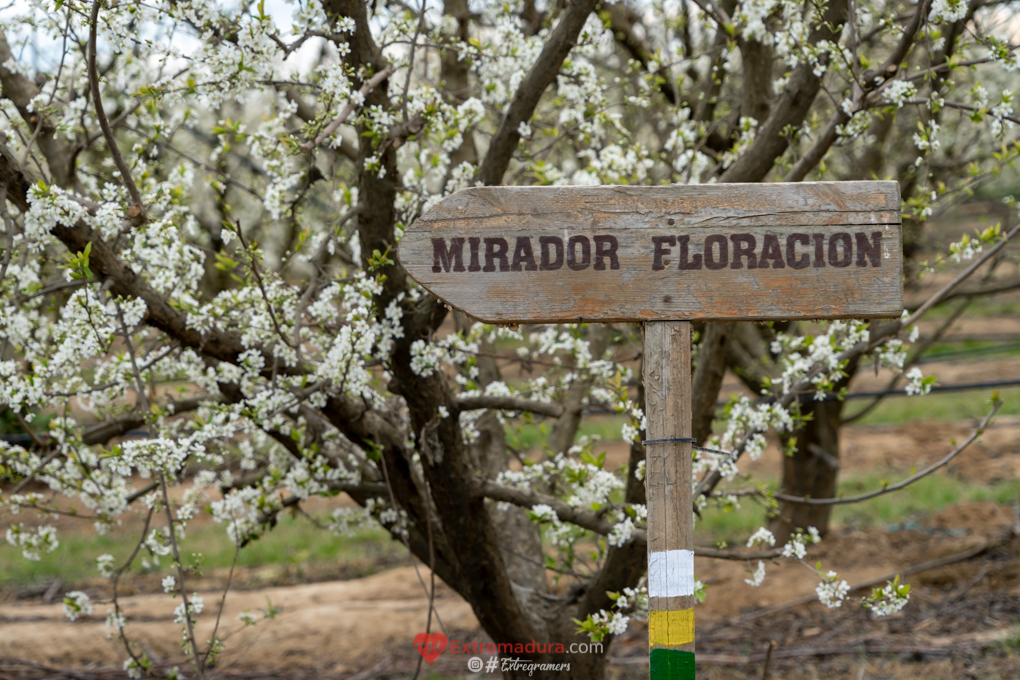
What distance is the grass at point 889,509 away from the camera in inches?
287

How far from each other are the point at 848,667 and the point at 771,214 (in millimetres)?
3546

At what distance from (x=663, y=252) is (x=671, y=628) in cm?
94

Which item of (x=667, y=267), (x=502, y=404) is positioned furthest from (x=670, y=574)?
(x=502, y=404)

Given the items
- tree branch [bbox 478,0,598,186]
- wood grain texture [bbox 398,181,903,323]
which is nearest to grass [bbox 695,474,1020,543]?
tree branch [bbox 478,0,598,186]

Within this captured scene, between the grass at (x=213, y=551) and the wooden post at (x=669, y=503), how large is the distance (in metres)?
5.92

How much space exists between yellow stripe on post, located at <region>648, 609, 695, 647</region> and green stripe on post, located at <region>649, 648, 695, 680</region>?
21 millimetres

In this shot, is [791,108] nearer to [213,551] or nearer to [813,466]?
[813,466]

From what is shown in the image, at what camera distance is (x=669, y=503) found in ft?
6.36

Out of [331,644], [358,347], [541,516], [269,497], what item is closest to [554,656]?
[541,516]

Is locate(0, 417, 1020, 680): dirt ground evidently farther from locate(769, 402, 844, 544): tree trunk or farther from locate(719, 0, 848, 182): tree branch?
locate(719, 0, 848, 182): tree branch

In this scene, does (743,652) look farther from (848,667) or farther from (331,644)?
(331,644)

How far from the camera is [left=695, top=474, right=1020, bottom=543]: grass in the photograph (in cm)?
728

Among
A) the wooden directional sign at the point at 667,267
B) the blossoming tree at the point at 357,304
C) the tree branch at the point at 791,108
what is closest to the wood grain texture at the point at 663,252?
the wooden directional sign at the point at 667,267

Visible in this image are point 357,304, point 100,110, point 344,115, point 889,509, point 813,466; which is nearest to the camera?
point 100,110
